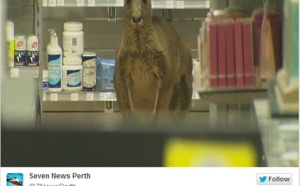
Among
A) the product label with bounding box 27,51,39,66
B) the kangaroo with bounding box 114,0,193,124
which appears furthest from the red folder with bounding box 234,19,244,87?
the product label with bounding box 27,51,39,66

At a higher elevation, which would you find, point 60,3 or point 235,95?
point 60,3

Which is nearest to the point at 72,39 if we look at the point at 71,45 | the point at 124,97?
the point at 71,45

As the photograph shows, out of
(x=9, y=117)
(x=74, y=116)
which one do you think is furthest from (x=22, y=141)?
(x=74, y=116)

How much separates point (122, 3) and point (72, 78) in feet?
2.60

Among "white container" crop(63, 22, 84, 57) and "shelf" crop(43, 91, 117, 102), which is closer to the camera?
"shelf" crop(43, 91, 117, 102)

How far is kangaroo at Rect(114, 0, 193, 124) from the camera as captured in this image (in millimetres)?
1552

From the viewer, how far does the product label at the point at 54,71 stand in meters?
2.19

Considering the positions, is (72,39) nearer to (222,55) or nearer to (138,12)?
(138,12)

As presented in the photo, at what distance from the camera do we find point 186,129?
1.46 metres

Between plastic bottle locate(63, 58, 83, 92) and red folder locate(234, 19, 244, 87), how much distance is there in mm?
904

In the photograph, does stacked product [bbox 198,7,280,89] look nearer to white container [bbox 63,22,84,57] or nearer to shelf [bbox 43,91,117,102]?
shelf [bbox 43,91,117,102]

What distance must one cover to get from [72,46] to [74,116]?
0.71m

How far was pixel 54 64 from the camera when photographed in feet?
7.37

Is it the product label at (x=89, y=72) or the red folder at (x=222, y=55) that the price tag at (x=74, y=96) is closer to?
the product label at (x=89, y=72)
